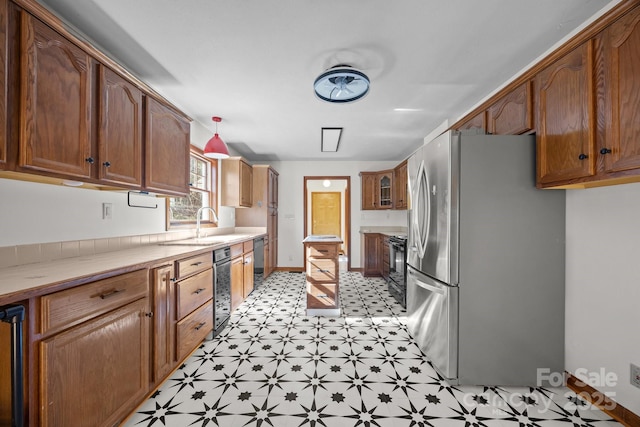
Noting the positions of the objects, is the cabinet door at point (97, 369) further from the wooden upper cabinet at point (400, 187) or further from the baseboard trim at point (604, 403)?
the wooden upper cabinet at point (400, 187)

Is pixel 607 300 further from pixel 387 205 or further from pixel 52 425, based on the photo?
pixel 387 205

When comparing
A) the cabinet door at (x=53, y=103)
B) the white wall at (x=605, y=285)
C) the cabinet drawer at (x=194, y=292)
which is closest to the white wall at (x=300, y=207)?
the cabinet drawer at (x=194, y=292)

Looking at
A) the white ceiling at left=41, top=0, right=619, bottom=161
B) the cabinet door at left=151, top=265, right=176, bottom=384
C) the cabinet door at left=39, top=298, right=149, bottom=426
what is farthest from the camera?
the cabinet door at left=151, top=265, right=176, bottom=384

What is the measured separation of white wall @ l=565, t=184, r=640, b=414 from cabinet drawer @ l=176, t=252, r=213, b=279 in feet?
9.01

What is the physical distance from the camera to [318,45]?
6.08ft

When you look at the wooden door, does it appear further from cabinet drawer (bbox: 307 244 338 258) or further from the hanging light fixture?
the hanging light fixture

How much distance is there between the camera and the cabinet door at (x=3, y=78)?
1089mm

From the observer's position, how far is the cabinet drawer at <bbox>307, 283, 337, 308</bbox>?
10.2 ft

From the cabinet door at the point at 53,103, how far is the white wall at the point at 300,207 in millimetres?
4257

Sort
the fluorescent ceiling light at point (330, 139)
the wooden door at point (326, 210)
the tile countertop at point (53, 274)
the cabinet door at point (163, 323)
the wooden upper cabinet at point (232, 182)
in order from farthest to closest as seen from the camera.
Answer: the wooden door at point (326, 210)
the wooden upper cabinet at point (232, 182)
the fluorescent ceiling light at point (330, 139)
the cabinet door at point (163, 323)
the tile countertop at point (53, 274)

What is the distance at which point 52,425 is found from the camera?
1.06m

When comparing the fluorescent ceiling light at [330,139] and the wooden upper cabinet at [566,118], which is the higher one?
the fluorescent ceiling light at [330,139]

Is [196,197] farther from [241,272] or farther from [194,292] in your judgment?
[194,292]

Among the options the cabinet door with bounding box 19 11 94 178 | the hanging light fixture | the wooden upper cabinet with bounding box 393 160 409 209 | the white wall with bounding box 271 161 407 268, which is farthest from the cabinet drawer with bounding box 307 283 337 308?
the white wall with bounding box 271 161 407 268
